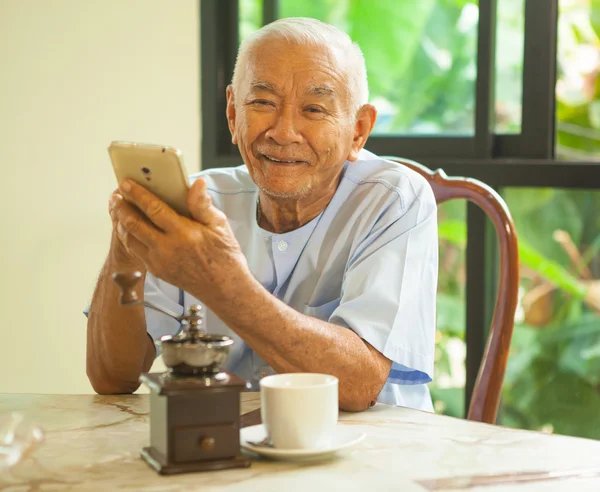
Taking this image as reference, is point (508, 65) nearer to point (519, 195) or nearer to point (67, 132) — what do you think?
point (519, 195)

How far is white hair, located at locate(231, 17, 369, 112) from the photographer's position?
1.68 metres

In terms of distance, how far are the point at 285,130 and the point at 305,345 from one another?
1.47 feet

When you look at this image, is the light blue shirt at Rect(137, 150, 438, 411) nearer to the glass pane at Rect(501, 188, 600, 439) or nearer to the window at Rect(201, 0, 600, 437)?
the window at Rect(201, 0, 600, 437)

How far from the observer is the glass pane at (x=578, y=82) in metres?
2.47

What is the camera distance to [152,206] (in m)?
1.21

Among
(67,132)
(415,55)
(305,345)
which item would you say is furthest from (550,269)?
(67,132)

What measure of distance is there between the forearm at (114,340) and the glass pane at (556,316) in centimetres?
128

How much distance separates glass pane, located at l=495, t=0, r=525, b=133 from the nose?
0.99m

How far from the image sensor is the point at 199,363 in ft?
3.45

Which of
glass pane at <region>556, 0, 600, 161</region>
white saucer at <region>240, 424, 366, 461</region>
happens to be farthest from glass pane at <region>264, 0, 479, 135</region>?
white saucer at <region>240, 424, 366, 461</region>

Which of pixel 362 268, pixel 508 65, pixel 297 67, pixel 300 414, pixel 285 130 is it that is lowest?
pixel 300 414

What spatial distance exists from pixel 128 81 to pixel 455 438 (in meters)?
1.93

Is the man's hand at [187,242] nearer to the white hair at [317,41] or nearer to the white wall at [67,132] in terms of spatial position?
the white hair at [317,41]

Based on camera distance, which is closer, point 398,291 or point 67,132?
point 398,291
